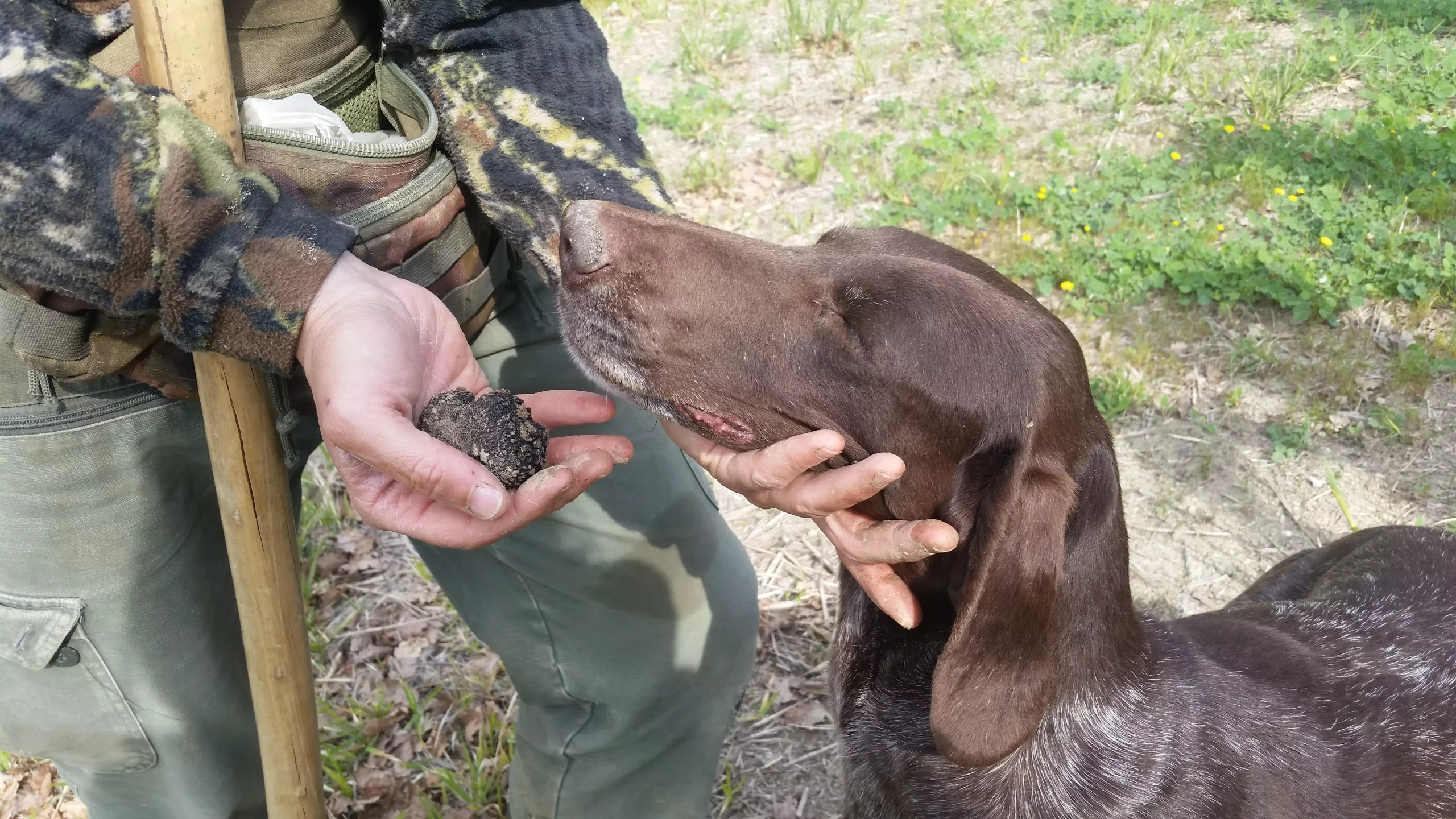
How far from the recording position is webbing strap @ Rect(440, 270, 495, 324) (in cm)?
266

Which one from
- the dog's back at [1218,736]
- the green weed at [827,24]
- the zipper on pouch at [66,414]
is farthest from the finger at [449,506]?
the green weed at [827,24]

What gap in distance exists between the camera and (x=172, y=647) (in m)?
2.46

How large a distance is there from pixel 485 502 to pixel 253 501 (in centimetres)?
68

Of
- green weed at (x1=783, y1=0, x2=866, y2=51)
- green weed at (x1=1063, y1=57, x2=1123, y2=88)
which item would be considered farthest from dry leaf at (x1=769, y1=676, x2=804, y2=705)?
green weed at (x1=783, y1=0, x2=866, y2=51)

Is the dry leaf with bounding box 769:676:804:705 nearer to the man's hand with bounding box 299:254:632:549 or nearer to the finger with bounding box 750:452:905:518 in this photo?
the finger with bounding box 750:452:905:518

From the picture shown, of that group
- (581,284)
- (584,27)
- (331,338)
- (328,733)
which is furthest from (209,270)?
(328,733)

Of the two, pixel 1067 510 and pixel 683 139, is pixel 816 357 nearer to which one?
pixel 1067 510

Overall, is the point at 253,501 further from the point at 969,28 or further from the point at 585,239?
the point at 969,28

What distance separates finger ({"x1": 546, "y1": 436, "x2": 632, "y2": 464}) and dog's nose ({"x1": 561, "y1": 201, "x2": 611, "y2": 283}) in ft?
1.30

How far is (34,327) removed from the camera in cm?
203

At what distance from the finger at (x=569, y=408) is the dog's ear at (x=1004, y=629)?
96cm

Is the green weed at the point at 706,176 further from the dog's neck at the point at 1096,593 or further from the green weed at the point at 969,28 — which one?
the dog's neck at the point at 1096,593

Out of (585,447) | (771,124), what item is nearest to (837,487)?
(585,447)

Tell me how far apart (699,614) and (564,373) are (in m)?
0.81
